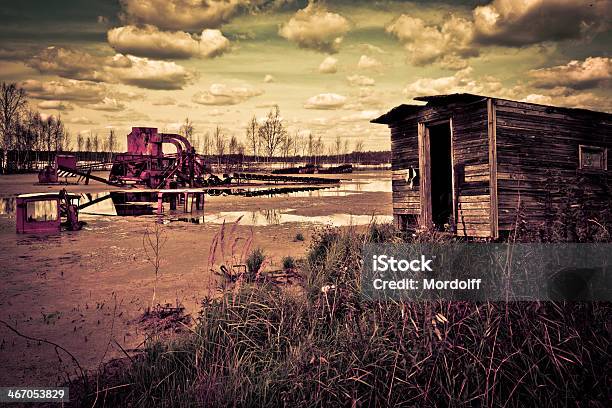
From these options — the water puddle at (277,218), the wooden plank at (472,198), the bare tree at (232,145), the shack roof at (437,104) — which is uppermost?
the bare tree at (232,145)

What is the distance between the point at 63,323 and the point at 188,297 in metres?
1.67

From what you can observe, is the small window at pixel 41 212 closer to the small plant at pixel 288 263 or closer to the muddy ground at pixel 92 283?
the muddy ground at pixel 92 283

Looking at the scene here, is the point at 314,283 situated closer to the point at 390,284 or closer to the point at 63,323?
the point at 390,284

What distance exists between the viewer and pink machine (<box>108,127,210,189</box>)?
71.7 ft

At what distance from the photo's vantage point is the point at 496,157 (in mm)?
9414

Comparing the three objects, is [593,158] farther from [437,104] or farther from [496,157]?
[437,104]

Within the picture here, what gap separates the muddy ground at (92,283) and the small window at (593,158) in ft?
23.9

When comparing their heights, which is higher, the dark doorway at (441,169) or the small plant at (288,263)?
the dark doorway at (441,169)

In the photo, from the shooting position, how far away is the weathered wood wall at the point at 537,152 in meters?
9.54

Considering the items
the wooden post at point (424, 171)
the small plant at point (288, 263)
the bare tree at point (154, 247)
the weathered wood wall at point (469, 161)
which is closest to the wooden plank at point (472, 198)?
the weathered wood wall at point (469, 161)

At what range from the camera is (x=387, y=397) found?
317cm

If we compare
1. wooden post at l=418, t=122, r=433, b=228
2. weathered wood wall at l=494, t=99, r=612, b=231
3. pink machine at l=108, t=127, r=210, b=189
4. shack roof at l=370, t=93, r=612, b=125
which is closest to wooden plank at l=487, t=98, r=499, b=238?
weathered wood wall at l=494, t=99, r=612, b=231

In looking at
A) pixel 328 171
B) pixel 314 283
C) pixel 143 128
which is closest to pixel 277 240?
pixel 314 283

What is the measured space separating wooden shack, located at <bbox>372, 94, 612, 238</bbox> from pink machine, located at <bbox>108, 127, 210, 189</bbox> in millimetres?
13214
